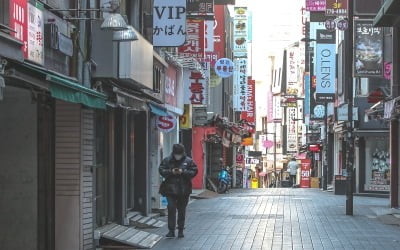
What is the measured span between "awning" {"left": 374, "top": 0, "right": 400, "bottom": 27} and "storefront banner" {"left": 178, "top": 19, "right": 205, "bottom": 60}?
8572mm

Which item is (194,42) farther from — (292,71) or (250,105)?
(292,71)

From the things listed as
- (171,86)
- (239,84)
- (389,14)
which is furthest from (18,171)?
(239,84)

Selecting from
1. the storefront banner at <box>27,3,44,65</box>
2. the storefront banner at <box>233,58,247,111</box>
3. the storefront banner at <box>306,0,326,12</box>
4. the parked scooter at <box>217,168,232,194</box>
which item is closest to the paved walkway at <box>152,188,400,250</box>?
the storefront banner at <box>27,3,44,65</box>

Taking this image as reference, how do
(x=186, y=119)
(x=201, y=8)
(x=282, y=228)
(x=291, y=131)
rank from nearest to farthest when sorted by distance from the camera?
1. (x=282, y=228)
2. (x=201, y=8)
3. (x=186, y=119)
4. (x=291, y=131)

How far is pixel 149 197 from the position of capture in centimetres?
1733

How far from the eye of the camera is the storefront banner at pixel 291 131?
7331 centimetres

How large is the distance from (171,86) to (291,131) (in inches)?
2140

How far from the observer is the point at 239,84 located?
46688 mm

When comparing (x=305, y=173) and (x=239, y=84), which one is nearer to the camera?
(x=305, y=173)

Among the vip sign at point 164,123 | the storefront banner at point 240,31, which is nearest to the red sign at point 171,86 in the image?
the vip sign at point 164,123

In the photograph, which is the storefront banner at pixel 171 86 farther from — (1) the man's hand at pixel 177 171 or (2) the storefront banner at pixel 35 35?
(2) the storefront banner at pixel 35 35

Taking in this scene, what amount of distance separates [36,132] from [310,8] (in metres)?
17.6

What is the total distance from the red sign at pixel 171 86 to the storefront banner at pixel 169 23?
313cm

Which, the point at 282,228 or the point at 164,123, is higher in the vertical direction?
the point at 164,123
